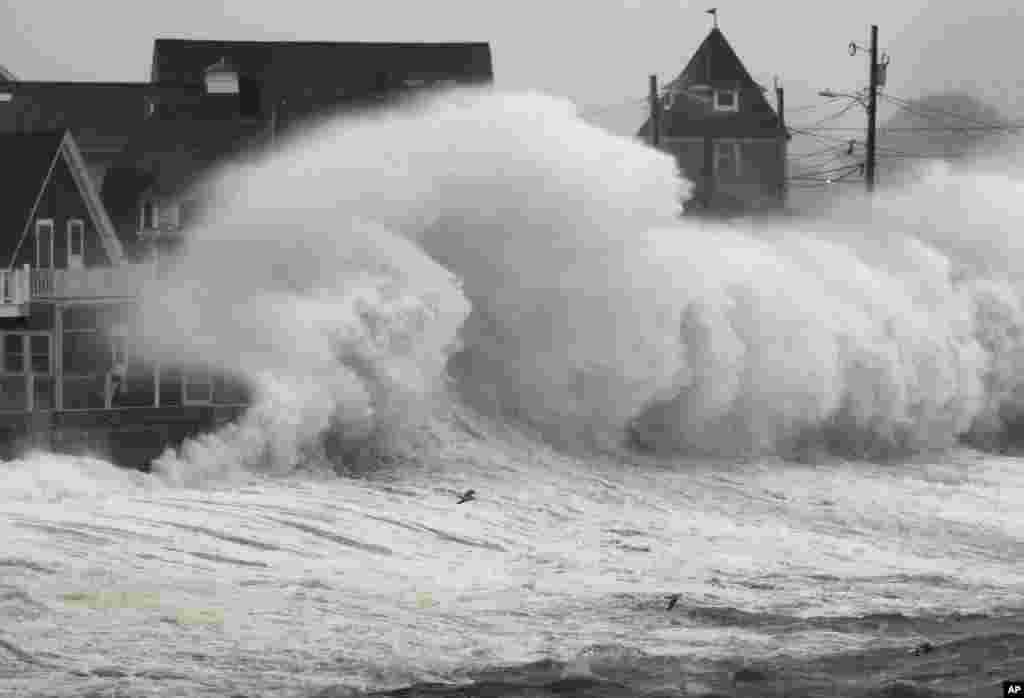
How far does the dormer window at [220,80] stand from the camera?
1843 inches

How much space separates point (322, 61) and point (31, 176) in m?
19.9

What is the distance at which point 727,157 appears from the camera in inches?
2255

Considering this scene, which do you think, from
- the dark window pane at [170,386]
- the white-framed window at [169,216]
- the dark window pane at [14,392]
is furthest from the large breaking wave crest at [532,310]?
the white-framed window at [169,216]

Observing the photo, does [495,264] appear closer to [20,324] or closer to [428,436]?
[428,436]

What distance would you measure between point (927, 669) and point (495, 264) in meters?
14.0

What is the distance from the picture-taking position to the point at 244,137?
143ft

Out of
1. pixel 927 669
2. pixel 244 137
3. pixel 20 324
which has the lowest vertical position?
pixel 927 669

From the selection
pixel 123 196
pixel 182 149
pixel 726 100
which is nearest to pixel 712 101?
pixel 726 100

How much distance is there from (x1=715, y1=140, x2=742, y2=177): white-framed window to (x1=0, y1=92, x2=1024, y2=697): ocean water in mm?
15903

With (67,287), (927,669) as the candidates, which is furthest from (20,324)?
(927,669)

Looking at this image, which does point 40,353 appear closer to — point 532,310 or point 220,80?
Result: point 532,310

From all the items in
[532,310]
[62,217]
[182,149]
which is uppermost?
[182,149]

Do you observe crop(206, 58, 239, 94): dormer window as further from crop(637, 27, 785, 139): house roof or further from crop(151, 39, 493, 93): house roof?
crop(637, 27, 785, 139): house roof

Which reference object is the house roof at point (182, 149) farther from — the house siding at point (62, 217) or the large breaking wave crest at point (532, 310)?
the house siding at point (62, 217)
